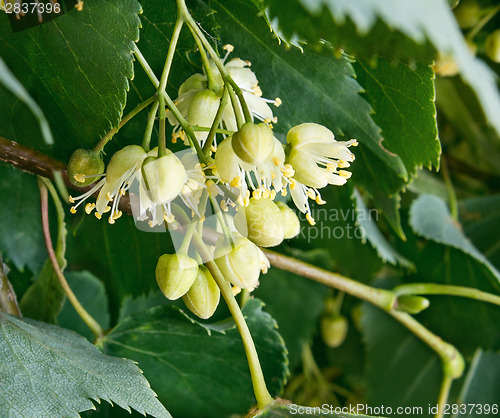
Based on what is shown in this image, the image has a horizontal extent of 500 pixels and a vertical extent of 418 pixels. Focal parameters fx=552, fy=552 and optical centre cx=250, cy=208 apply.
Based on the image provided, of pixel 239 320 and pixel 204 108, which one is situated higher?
pixel 204 108

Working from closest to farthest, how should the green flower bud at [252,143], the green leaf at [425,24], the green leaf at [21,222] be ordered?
1. the green leaf at [425,24]
2. the green flower bud at [252,143]
3. the green leaf at [21,222]

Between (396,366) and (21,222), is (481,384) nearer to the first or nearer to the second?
(396,366)

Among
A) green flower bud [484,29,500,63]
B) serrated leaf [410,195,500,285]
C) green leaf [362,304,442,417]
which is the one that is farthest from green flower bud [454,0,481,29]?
green leaf [362,304,442,417]

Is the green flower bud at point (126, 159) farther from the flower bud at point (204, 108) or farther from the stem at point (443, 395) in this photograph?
the stem at point (443, 395)

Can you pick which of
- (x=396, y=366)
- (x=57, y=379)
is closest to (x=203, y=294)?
(x=57, y=379)

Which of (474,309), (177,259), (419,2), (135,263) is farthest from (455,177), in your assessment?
(419,2)

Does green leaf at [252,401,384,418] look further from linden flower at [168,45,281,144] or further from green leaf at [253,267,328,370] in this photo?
green leaf at [253,267,328,370]

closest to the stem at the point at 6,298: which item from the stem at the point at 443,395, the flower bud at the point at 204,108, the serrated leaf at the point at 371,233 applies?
the flower bud at the point at 204,108
